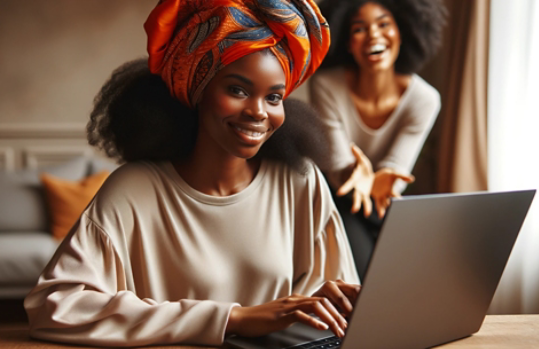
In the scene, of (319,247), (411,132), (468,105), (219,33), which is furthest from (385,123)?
(219,33)

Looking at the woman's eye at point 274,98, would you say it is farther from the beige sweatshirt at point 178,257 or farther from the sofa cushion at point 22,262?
the sofa cushion at point 22,262

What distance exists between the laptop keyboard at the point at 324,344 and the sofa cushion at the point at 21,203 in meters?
2.72

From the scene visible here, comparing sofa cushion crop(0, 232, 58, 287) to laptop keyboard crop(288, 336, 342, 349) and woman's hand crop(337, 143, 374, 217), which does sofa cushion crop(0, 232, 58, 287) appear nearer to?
woman's hand crop(337, 143, 374, 217)

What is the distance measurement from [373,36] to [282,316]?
6.45 feet

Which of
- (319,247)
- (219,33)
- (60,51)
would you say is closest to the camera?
(219,33)

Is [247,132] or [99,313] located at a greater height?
[247,132]

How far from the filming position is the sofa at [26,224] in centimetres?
277

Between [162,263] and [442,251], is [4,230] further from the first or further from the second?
[442,251]

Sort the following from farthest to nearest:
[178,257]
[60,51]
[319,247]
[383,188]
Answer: [60,51] < [383,188] < [319,247] < [178,257]

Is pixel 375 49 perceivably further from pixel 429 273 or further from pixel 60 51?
pixel 60 51

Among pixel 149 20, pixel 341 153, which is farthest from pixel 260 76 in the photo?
pixel 341 153

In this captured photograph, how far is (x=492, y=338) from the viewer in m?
0.87

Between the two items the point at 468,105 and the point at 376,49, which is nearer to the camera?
the point at 376,49

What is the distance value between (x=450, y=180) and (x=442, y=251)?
9.22 feet
